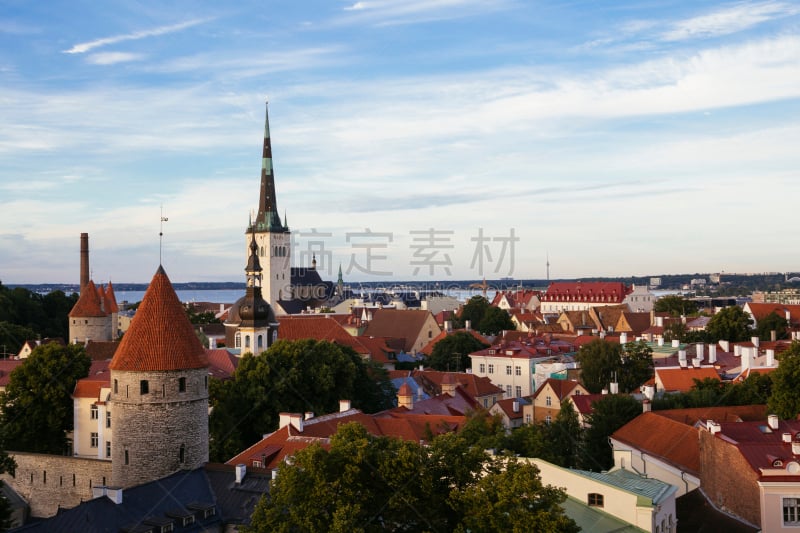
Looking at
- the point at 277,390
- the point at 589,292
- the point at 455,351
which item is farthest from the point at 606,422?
the point at 589,292

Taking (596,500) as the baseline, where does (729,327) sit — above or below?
above

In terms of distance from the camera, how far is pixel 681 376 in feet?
139

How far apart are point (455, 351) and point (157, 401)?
40812mm

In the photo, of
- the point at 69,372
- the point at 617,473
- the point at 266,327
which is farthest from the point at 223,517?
the point at 266,327

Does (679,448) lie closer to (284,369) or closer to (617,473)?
(617,473)

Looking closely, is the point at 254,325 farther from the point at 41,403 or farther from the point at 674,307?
the point at 674,307

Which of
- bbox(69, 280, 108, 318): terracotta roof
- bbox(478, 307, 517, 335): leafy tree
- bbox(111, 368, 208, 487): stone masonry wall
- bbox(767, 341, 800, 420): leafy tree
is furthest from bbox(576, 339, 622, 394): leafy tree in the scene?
bbox(478, 307, 517, 335): leafy tree

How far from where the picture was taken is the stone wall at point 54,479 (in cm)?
2942

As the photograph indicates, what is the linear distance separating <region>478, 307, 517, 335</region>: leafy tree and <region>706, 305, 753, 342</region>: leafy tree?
2873 centimetres

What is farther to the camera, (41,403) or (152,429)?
(41,403)

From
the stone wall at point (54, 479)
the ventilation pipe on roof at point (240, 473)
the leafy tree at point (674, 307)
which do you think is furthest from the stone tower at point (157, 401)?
the leafy tree at point (674, 307)

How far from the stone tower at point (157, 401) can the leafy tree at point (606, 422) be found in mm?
13679

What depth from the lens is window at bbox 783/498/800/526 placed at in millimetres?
21234

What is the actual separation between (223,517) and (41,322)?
69.9 meters
